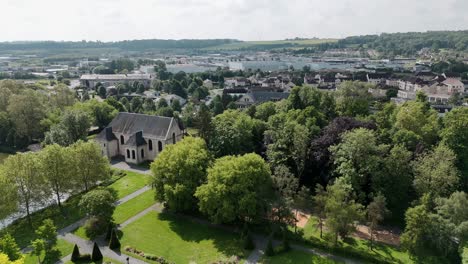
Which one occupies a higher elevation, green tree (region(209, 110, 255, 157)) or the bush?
green tree (region(209, 110, 255, 157))

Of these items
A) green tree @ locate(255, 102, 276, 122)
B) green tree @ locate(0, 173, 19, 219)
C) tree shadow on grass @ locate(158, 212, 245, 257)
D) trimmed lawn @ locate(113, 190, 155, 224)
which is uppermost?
green tree @ locate(255, 102, 276, 122)

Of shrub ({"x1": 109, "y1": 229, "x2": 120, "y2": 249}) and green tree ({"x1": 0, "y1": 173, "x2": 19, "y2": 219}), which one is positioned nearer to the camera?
shrub ({"x1": 109, "y1": 229, "x2": 120, "y2": 249})

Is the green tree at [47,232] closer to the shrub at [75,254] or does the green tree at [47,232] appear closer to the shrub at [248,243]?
the shrub at [75,254]

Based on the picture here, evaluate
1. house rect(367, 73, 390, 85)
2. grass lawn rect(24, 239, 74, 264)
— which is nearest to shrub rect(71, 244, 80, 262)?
grass lawn rect(24, 239, 74, 264)

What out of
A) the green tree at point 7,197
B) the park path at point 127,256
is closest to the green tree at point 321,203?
the park path at point 127,256

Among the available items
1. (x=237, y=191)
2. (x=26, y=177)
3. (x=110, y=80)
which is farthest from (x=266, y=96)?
(x=110, y=80)

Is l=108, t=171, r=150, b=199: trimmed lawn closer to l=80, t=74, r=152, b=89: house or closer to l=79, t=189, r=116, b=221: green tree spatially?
l=79, t=189, r=116, b=221: green tree

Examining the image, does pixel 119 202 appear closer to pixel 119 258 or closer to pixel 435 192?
pixel 119 258

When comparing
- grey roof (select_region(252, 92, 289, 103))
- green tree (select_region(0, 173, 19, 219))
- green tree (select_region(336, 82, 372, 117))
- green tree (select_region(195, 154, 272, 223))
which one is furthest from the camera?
grey roof (select_region(252, 92, 289, 103))
